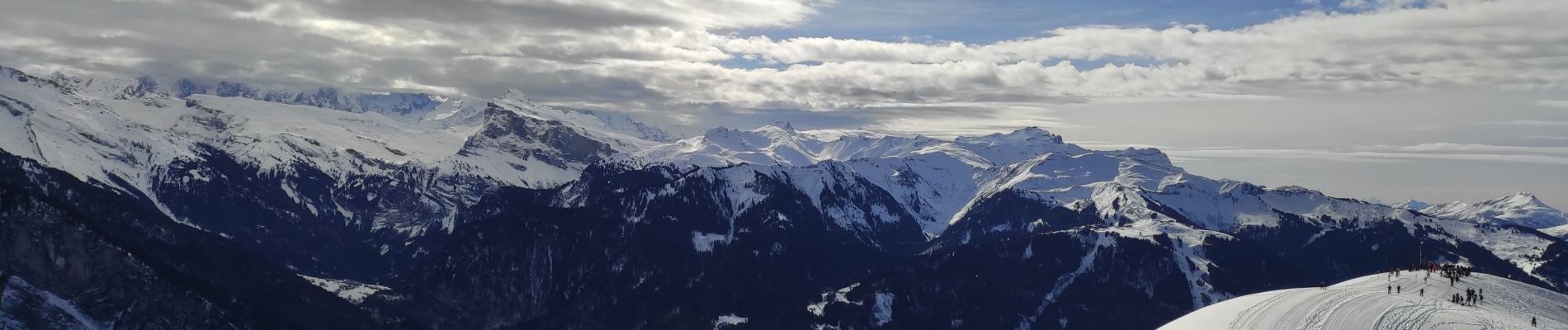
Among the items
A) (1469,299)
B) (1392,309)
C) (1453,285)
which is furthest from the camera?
(1453,285)

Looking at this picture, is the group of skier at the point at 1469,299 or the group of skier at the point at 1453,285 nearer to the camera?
the group of skier at the point at 1469,299

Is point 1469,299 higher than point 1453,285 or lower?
higher

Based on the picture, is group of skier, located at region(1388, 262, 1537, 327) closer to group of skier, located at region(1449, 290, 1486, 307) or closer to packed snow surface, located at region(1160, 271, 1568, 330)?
group of skier, located at region(1449, 290, 1486, 307)

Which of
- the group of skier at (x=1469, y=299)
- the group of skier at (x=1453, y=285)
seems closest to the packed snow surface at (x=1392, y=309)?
the group of skier at (x=1453, y=285)

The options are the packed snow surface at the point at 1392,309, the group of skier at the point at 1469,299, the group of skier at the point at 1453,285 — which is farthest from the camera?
the group of skier at the point at 1453,285

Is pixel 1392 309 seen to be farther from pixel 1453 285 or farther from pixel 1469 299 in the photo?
pixel 1453 285

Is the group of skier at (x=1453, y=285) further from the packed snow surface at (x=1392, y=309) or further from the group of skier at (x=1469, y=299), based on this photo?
the packed snow surface at (x=1392, y=309)

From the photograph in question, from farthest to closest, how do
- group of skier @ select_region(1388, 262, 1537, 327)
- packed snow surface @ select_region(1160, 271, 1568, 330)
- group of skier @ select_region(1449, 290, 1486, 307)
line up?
group of skier @ select_region(1388, 262, 1537, 327), group of skier @ select_region(1449, 290, 1486, 307), packed snow surface @ select_region(1160, 271, 1568, 330)

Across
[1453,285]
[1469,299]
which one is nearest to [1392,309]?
[1469,299]

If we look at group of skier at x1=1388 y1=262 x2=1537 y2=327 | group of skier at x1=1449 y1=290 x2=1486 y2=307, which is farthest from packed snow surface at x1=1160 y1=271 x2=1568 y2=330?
group of skier at x1=1449 y1=290 x2=1486 y2=307

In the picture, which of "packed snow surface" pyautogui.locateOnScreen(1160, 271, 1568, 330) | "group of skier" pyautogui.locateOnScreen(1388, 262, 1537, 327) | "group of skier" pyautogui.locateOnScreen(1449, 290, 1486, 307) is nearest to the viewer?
"packed snow surface" pyautogui.locateOnScreen(1160, 271, 1568, 330)
